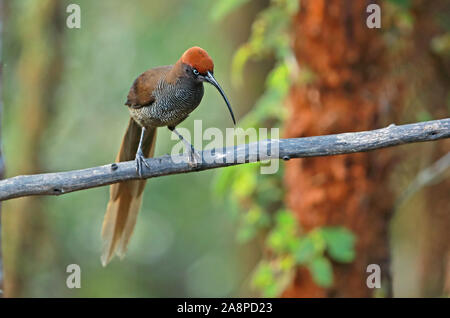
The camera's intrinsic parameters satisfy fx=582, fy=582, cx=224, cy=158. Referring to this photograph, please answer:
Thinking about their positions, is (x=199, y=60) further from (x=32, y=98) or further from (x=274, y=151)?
(x=32, y=98)

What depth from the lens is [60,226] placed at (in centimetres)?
981

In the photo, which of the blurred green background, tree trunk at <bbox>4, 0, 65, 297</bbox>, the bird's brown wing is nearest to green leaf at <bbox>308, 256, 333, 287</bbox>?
the bird's brown wing

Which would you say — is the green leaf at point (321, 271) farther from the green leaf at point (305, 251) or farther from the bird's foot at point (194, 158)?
the bird's foot at point (194, 158)

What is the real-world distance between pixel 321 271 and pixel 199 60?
1.91 metres

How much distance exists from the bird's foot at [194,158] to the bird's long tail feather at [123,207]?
89 cm

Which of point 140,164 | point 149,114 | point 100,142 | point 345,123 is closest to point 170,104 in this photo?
point 149,114

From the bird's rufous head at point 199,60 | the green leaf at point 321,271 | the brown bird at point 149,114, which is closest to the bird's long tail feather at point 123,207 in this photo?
the brown bird at point 149,114

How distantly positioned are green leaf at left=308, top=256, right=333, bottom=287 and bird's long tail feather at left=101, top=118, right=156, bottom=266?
147 centimetres

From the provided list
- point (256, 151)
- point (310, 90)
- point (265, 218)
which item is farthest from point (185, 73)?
point (265, 218)

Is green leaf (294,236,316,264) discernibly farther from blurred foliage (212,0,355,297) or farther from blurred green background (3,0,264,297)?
blurred green background (3,0,264,297)

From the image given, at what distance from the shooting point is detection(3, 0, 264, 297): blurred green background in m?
7.49

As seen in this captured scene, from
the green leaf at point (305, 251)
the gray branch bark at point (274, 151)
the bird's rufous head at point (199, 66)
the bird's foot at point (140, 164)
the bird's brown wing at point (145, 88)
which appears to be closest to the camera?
the gray branch bark at point (274, 151)

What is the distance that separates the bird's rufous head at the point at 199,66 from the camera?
3.94 meters

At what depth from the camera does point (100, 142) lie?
997cm
